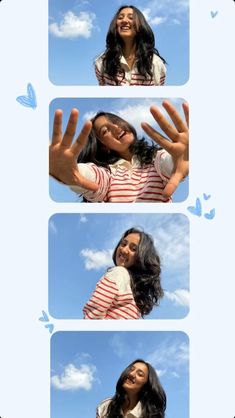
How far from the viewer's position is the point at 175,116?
2.35 meters

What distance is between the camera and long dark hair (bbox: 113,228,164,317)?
244cm

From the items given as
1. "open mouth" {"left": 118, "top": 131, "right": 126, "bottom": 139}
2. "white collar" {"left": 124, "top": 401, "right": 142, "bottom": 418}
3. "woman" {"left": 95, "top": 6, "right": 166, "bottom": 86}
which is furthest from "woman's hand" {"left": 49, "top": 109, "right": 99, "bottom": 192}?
"white collar" {"left": 124, "top": 401, "right": 142, "bottom": 418}

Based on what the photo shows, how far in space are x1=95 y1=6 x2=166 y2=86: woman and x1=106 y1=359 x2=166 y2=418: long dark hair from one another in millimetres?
731

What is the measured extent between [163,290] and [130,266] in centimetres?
11

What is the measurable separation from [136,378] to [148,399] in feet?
0.22

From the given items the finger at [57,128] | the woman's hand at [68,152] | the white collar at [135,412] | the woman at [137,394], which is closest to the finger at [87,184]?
the woman's hand at [68,152]

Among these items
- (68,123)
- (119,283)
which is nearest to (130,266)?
(119,283)

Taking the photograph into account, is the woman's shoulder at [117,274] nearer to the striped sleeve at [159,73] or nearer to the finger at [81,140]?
the finger at [81,140]

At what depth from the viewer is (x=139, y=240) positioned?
243 centimetres

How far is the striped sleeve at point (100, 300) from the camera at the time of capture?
240 cm

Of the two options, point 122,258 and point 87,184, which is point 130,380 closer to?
point 122,258

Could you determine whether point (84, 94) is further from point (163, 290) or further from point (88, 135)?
point (163, 290)

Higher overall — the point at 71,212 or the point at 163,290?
the point at 71,212
